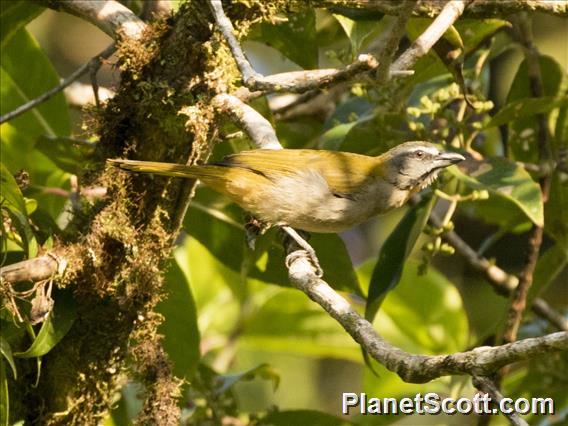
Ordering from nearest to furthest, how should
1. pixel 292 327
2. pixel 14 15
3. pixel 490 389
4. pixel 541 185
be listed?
pixel 490 389 → pixel 14 15 → pixel 541 185 → pixel 292 327

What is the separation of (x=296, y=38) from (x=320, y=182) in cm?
63

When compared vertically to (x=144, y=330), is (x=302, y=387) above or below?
below

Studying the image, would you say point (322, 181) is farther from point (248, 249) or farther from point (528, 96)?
point (528, 96)

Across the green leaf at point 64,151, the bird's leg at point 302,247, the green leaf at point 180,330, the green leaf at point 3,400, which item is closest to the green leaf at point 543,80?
the bird's leg at point 302,247

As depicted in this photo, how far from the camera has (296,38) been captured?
4133 millimetres

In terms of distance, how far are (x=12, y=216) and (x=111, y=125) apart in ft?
1.58

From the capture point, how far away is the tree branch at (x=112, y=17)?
3.54 m

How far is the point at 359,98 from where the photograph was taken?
446cm

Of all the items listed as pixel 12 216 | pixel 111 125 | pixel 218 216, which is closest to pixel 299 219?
pixel 218 216

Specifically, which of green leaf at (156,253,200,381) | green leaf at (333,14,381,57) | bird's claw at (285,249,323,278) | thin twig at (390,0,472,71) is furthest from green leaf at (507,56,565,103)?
green leaf at (156,253,200,381)

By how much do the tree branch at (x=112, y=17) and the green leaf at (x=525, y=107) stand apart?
1.48 m

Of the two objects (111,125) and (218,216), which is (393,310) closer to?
(218,216)

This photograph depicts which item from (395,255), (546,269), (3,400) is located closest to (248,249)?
(395,255)

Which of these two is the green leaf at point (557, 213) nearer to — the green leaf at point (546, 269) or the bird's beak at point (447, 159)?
the green leaf at point (546, 269)
